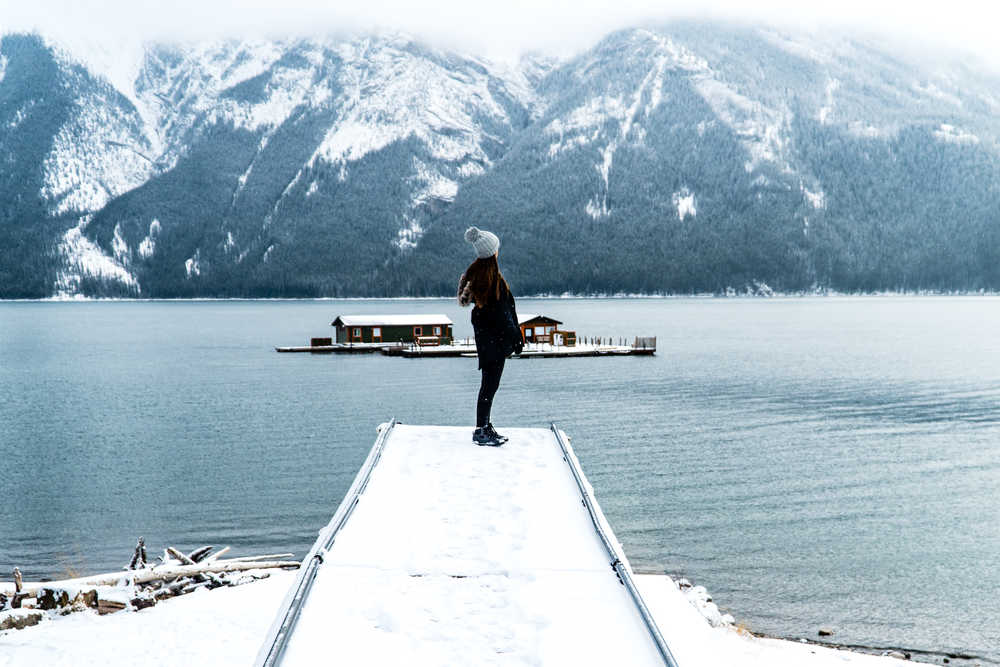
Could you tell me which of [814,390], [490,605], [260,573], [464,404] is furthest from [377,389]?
[490,605]

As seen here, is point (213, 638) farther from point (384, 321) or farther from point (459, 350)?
point (384, 321)

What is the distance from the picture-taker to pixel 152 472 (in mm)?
30484

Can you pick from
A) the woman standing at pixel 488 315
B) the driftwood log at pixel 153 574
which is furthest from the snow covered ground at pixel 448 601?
the driftwood log at pixel 153 574

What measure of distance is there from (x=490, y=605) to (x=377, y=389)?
169 ft

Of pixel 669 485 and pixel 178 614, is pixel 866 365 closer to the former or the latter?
pixel 669 485

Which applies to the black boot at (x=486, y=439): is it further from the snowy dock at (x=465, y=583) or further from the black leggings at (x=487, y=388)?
the snowy dock at (x=465, y=583)

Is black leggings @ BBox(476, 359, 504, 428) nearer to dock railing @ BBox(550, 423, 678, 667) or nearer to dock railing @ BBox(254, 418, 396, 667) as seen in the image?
dock railing @ BBox(550, 423, 678, 667)

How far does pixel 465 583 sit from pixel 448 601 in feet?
1.23

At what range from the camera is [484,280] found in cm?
1145

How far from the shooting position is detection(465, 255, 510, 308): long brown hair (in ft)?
37.6

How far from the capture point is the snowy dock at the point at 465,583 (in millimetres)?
5781

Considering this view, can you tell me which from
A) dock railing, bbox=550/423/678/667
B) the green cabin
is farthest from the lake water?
the green cabin

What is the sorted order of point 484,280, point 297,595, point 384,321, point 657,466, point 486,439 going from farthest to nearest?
point 384,321, point 657,466, point 486,439, point 484,280, point 297,595

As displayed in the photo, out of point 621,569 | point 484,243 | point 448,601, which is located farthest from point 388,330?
point 448,601
